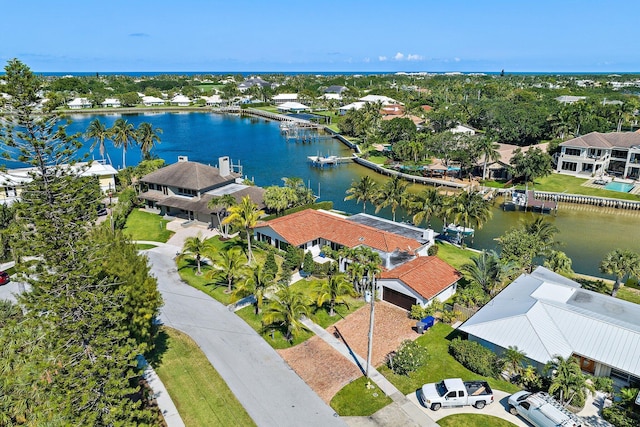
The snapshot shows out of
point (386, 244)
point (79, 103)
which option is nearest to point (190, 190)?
point (386, 244)

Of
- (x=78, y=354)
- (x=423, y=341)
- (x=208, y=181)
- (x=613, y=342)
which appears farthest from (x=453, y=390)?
(x=208, y=181)

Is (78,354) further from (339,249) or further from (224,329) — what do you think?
(339,249)

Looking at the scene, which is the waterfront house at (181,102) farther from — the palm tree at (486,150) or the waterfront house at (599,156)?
the waterfront house at (599,156)

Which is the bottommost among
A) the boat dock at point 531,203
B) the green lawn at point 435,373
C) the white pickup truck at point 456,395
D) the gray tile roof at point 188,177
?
the boat dock at point 531,203

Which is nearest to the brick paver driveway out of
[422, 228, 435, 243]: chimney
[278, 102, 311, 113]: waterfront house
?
[422, 228, 435, 243]: chimney

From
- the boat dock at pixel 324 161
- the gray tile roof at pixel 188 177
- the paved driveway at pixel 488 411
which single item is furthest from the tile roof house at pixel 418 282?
the boat dock at pixel 324 161

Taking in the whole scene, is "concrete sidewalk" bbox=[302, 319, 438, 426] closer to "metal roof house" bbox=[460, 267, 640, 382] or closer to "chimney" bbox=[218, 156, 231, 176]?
"metal roof house" bbox=[460, 267, 640, 382]
